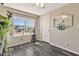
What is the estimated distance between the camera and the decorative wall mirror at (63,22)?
11.0 feet

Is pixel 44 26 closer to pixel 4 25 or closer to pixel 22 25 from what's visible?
pixel 22 25

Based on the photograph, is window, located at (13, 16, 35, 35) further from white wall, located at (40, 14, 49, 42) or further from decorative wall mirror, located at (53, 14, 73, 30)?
decorative wall mirror, located at (53, 14, 73, 30)

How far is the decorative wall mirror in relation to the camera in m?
3.37

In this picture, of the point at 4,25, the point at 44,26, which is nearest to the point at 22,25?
the point at 44,26

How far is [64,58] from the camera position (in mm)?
897

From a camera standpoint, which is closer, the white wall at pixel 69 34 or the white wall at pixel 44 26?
the white wall at pixel 69 34

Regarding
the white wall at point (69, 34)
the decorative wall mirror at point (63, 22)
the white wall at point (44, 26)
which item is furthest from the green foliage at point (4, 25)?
the white wall at point (44, 26)

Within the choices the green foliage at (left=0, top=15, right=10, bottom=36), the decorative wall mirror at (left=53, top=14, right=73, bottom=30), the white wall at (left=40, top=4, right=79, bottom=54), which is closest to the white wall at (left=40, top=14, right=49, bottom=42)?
the white wall at (left=40, top=4, right=79, bottom=54)

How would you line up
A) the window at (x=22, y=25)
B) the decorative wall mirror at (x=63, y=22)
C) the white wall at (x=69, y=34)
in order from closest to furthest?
the white wall at (x=69, y=34) → the decorative wall mirror at (x=63, y=22) → the window at (x=22, y=25)

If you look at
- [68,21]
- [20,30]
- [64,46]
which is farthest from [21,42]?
[68,21]

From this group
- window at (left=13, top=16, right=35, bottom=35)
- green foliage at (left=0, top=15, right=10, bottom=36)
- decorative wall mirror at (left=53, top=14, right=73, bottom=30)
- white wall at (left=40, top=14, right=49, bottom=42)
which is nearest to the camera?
green foliage at (left=0, top=15, right=10, bottom=36)

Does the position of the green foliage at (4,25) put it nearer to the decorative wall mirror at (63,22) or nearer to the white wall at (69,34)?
the white wall at (69,34)

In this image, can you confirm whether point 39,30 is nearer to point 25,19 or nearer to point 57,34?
point 25,19

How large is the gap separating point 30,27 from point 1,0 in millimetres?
3959
